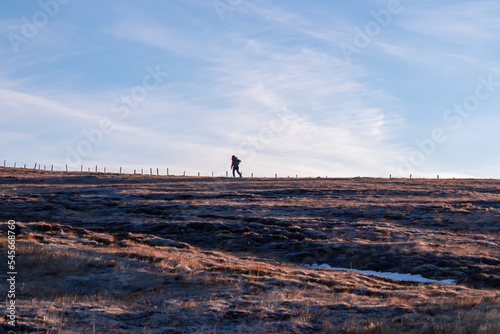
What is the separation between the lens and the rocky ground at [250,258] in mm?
14695

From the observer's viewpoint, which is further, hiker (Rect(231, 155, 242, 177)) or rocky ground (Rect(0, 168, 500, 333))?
hiker (Rect(231, 155, 242, 177))

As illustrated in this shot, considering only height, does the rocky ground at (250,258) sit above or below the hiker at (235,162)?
below

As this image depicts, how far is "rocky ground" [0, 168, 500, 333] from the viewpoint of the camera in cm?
1470

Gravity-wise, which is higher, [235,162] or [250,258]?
[235,162]

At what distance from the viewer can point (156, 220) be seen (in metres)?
34.1

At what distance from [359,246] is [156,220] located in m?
12.5

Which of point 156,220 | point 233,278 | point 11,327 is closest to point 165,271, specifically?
point 233,278

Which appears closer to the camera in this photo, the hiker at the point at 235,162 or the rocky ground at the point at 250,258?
the rocky ground at the point at 250,258

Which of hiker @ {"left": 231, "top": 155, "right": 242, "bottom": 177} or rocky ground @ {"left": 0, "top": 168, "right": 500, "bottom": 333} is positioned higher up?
hiker @ {"left": 231, "top": 155, "right": 242, "bottom": 177}

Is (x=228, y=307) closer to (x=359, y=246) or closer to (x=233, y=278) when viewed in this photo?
(x=233, y=278)

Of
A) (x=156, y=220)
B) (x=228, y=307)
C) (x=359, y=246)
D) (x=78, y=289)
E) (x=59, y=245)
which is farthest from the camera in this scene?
(x=156, y=220)

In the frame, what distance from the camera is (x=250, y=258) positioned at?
26.7 metres

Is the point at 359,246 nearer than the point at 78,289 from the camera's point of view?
No

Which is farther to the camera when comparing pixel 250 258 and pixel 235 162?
pixel 235 162
